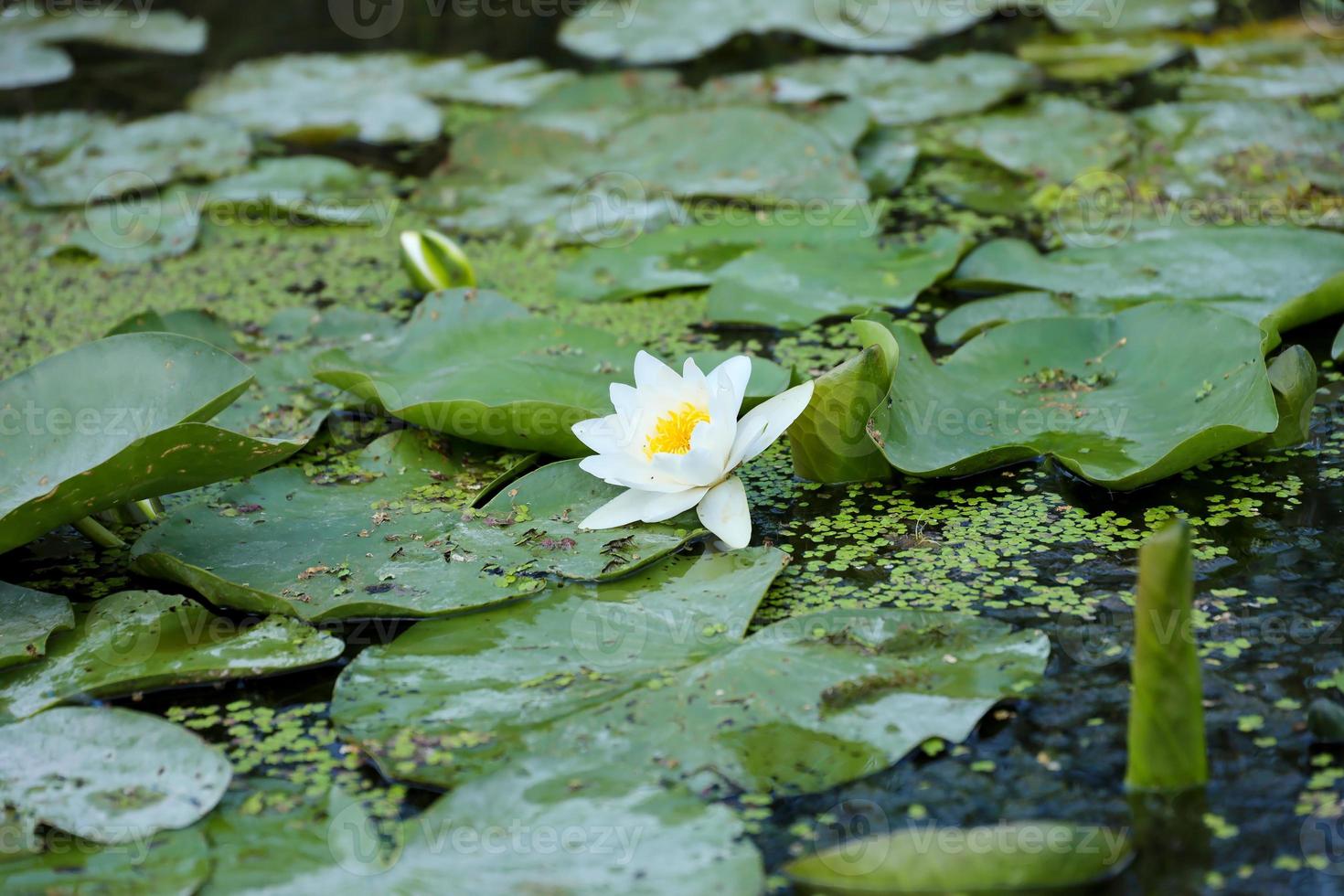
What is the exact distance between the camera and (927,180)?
3494 millimetres

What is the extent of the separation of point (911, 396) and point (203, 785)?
1220 mm

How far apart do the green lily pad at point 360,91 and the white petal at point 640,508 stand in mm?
2528

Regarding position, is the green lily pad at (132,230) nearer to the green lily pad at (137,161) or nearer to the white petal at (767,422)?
the green lily pad at (137,161)

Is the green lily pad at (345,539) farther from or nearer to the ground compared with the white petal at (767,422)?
nearer to the ground

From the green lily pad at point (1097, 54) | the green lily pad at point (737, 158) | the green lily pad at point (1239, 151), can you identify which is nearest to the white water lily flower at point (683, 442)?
the green lily pad at point (737, 158)

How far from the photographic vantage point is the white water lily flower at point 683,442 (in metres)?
1.83

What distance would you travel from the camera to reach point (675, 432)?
1.91 m

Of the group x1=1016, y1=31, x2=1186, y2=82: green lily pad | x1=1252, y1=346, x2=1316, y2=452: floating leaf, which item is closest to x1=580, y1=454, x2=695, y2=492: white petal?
x1=1252, y1=346, x2=1316, y2=452: floating leaf

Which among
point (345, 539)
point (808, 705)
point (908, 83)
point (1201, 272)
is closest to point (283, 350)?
point (345, 539)

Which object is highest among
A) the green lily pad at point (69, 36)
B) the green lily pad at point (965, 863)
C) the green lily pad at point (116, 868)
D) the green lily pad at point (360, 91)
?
the green lily pad at point (69, 36)

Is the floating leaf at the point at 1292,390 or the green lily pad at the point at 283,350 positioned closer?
the floating leaf at the point at 1292,390

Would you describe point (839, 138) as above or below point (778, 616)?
above

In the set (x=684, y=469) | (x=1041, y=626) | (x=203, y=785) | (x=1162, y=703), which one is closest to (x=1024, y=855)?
(x=1162, y=703)

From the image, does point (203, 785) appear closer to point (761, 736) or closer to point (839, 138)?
point (761, 736)
